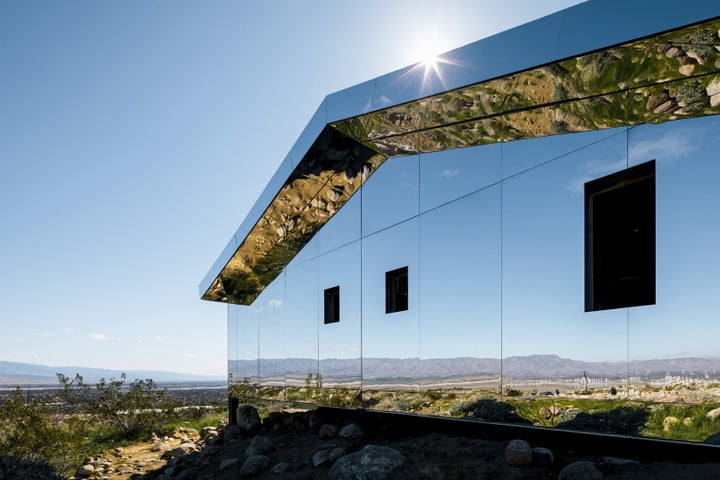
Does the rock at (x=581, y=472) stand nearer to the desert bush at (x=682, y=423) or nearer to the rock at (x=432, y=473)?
the desert bush at (x=682, y=423)

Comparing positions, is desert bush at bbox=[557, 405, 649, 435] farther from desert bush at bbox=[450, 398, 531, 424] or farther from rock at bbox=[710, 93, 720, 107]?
rock at bbox=[710, 93, 720, 107]

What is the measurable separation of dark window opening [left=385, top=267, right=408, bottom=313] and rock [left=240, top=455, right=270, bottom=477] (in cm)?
308

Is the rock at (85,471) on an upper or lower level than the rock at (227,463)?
lower

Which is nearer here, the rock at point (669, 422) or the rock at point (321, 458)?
the rock at point (669, 422)

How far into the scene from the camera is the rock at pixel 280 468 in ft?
29.6

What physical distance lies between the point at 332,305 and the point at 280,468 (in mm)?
3575

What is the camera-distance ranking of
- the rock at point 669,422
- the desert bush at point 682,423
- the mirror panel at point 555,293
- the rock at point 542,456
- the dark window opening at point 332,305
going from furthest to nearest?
the dark window opening at point 332,305
the mirror panel at point 555,293
the rock at point 542,456
the rock at point 669,422
the desert bush at point 682,423

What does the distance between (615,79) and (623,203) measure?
4.34 ft

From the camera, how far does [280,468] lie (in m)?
9.09

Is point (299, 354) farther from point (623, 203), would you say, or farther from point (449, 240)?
point (623, 203)

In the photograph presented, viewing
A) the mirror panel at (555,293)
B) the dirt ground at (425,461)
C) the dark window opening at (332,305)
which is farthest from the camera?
the dark window opening at (332,305)

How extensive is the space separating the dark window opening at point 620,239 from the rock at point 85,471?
12.0 m

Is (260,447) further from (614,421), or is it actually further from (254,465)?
(614,421)

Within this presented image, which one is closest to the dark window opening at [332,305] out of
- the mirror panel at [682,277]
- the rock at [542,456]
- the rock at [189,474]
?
the rock at [189,474]
